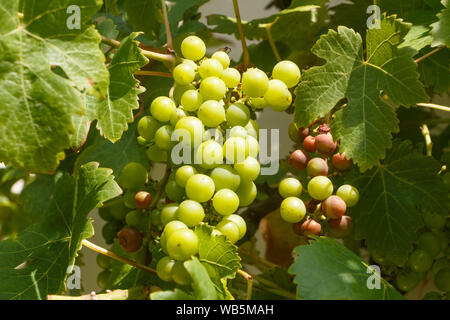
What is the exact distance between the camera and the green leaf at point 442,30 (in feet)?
2.40

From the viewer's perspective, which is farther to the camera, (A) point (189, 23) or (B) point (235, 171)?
(A) point (189, 23)

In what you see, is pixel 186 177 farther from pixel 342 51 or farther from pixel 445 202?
pixel 445 202

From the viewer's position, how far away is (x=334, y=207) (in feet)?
2.47

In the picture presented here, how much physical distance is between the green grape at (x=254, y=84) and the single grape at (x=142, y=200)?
9.2 inches

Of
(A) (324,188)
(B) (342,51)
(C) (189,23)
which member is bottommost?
(A) (324,188)

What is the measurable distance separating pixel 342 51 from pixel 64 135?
1.50 ft

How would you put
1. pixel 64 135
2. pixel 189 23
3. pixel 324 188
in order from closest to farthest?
pixel 64 135 < pixel 324 188 < pixel 189 23

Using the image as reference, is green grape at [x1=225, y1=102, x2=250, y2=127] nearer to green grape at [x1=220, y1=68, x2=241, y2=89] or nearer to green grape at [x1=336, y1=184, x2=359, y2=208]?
green grape at [x1=220, y1=68, x2=241, y2=89]

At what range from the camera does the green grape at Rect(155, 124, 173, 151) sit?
2.46 feet

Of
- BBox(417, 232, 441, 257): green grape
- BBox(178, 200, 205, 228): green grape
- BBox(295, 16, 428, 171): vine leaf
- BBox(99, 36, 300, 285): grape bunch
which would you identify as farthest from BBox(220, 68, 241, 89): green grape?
BBox(417, 232, 441, 257): green grape

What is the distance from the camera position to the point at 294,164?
828 millimetres

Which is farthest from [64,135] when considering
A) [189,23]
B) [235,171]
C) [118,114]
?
[189,23]

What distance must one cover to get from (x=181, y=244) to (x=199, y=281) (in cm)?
6

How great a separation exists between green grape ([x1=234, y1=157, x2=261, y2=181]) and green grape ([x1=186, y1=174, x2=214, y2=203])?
0.18ft
